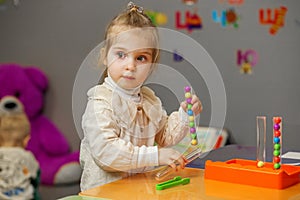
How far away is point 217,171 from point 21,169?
181 centimetres

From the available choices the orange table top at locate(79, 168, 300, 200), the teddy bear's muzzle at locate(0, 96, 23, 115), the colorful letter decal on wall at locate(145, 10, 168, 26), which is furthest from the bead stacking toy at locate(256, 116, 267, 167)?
the teddy bear's muzzle at locate(0, 96, 23, 115)

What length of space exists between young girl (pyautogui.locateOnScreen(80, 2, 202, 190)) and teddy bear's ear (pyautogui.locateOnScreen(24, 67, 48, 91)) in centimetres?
220

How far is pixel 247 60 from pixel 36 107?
1.39 meters

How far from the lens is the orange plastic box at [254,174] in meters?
1.22

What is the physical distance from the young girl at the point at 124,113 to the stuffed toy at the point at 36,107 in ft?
6.70

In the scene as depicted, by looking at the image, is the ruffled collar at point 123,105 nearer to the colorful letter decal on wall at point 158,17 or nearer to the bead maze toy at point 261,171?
the bead maze toy at point 261,171

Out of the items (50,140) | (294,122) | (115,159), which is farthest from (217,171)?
(50,140)

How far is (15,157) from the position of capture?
300cm

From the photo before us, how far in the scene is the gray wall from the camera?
9.36 feet

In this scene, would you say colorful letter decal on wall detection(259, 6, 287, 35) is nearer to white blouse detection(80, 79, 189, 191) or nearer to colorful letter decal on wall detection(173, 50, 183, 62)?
colorful letter decal on wall detection(173, 50, 183, 62)

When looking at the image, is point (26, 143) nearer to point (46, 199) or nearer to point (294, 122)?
point (46, 199)

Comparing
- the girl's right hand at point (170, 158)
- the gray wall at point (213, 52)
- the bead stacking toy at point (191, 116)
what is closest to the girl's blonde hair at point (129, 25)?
the bead stacking toy at point (191, 116)

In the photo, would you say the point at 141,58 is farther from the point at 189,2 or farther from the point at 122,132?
the point at 189,2

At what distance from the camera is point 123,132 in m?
1.33
